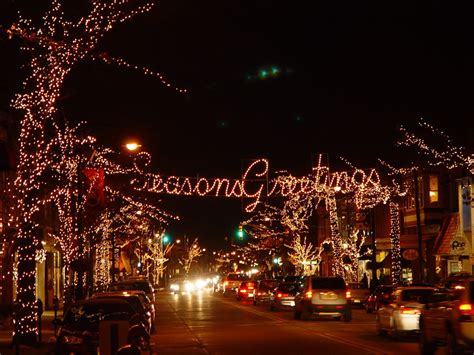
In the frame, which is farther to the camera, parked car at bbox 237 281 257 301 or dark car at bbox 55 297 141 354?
parked car at bbox 237 281 257 301

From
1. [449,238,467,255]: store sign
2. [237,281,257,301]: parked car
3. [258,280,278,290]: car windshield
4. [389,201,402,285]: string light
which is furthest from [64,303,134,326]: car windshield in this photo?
[237,281,257,301]: parked car

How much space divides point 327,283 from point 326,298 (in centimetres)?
72

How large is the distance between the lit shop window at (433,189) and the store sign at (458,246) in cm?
533

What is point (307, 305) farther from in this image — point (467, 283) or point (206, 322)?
point (467, 283)

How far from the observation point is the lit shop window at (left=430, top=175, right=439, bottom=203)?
173ft

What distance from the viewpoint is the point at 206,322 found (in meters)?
35.3

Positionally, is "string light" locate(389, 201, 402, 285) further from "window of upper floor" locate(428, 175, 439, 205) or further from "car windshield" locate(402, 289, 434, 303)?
"car windshield" locate(402, 289, 434, 303)

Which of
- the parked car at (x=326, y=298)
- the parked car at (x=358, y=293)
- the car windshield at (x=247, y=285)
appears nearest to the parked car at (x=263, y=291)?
the parked car at (x=358, y=293)

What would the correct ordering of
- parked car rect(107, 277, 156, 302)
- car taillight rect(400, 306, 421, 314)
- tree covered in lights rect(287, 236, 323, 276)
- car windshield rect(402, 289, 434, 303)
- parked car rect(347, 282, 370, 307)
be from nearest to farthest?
car taillight rect(400, 306, 421, 314) < car windshield rect(402, 289, 434, 303) < parked car rect(107, 277, 156, 302) < parked car rect(347, 282, 370, 307) < tree covered in lights rect(287, 236, 323, 276)

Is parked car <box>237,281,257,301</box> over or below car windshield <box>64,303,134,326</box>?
below

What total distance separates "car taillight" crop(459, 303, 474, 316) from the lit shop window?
119ft

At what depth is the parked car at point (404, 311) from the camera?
25.1 metres

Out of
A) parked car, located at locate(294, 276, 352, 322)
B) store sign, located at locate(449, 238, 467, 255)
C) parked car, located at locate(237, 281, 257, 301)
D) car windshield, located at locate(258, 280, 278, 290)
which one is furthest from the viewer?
parked car, located at locate(237, 281, 257, 301)

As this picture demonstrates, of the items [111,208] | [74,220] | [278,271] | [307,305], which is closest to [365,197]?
[111,208]
